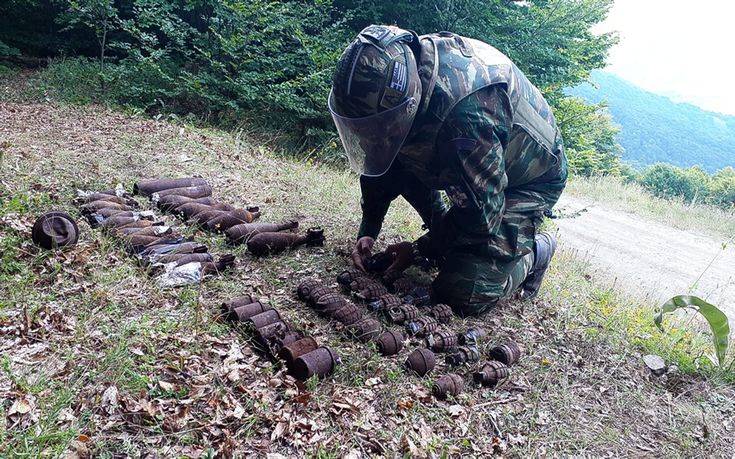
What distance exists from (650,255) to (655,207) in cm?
524

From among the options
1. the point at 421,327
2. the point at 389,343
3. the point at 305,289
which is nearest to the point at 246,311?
the point at 305,289

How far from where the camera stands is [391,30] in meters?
3.02

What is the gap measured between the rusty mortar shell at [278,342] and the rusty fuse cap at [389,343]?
1.74 ft

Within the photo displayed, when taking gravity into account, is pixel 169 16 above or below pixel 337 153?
above

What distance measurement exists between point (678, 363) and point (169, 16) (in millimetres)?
9368

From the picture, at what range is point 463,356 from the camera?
3.00m

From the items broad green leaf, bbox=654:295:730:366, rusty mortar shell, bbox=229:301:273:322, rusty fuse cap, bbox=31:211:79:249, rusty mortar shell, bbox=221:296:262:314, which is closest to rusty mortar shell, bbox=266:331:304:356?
rusty mortar shell, bbox=229:301:273:322

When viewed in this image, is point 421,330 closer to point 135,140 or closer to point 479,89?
point 479,89

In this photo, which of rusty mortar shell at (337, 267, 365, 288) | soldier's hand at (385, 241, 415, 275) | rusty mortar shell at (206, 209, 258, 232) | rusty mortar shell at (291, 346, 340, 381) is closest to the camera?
rusty mortar shell at (291, 346, 340, 381)

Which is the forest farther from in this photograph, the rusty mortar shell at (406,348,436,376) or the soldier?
the rusty mortar shell at (406,348,436,376)

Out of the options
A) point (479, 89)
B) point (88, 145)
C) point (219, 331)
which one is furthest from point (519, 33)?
point (219, 331)

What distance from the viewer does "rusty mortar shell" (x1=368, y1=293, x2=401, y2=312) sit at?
333 centimetres

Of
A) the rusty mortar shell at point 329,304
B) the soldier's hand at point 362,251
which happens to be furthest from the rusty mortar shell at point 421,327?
the soldier's hand at point 362,251

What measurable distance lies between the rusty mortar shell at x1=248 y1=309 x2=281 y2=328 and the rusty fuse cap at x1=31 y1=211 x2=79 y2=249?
1.45m
